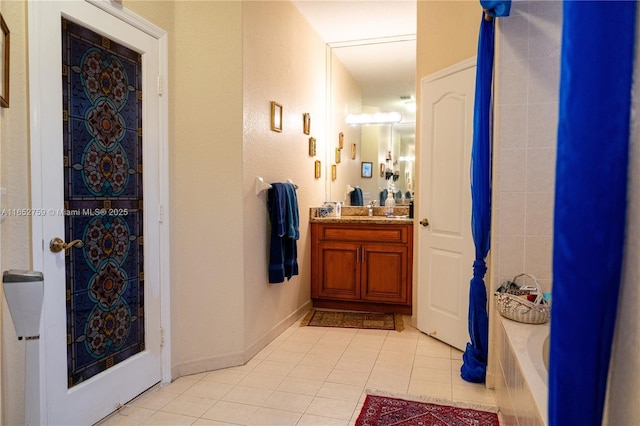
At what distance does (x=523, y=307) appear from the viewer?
202cm

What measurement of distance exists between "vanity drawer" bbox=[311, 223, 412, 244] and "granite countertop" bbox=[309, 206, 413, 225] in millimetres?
44

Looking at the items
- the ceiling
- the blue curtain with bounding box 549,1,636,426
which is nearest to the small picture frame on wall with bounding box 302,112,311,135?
the ceiling

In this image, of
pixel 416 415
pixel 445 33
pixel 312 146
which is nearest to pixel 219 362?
pixel 416 415

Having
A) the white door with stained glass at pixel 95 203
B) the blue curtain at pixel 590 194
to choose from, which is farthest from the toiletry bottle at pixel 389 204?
the blue curtain at pixel 590 194

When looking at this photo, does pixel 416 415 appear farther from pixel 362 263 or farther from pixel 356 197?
pixel 356 197

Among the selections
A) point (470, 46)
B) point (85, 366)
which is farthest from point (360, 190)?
point (85, 366)

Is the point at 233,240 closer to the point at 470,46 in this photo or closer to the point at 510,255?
the point at 510,255

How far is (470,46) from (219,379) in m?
2.72

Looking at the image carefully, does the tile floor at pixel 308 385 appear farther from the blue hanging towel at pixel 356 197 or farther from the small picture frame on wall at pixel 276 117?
the blue hanging towel at pixel 356 197

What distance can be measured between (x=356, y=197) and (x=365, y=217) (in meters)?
0.63

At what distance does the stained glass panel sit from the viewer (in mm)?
1933

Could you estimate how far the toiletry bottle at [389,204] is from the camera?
14.8ft

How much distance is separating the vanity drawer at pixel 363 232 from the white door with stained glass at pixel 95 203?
1905 mm

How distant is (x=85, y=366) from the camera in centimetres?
202
